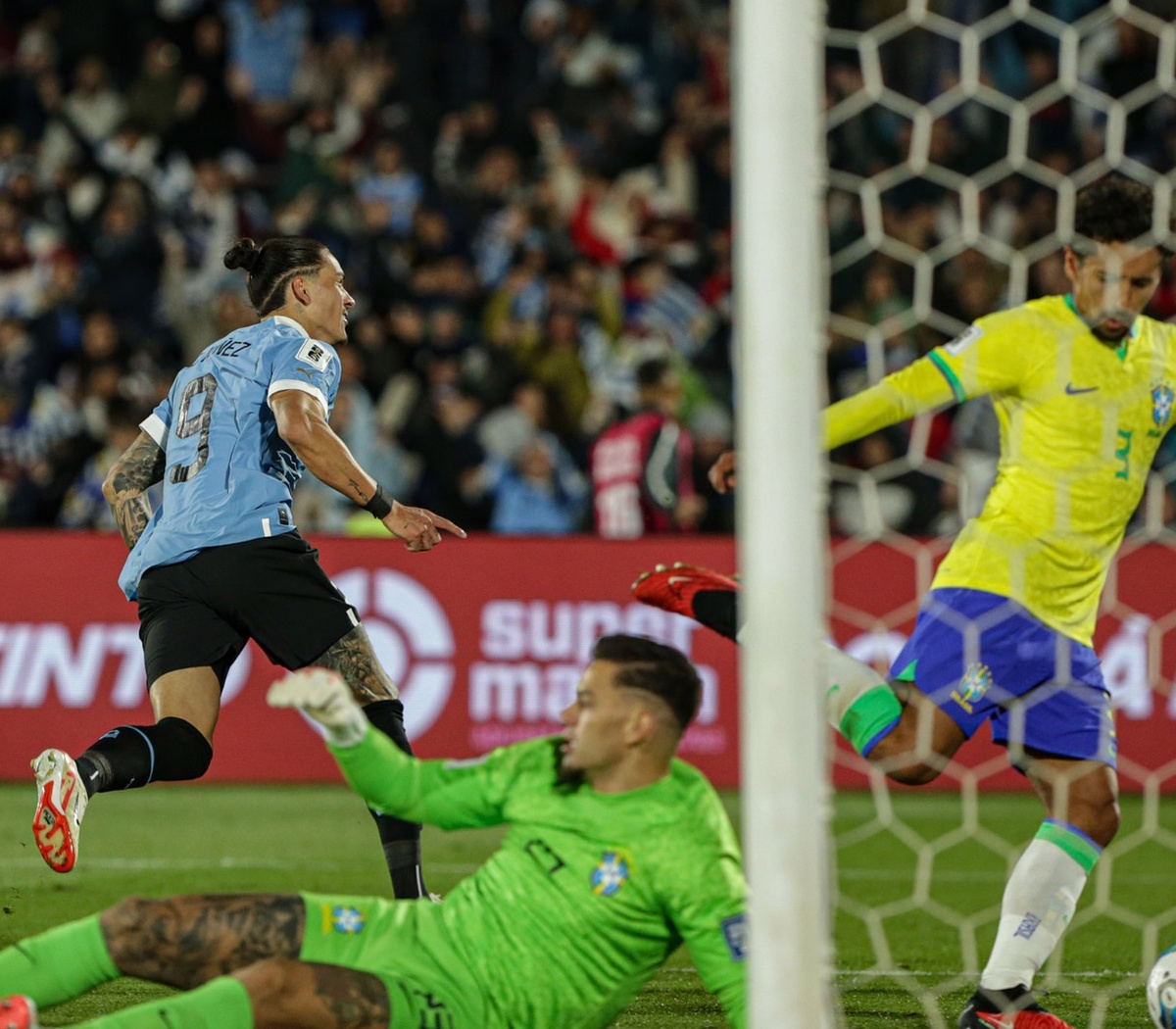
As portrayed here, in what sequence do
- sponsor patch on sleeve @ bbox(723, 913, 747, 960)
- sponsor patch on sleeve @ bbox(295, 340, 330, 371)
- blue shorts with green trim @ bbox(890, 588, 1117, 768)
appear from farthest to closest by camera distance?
1. sponsor patch on sleeve @ bbox(295, 340, 330, 371)
2. blue shorts with green trim @ bbox(890, 588, 1117, 768)
3. sponsor patch on sleeve @ bbox(723, 913, 747, 960)

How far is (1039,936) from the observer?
411cm

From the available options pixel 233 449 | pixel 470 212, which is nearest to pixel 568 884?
pixel 233 449

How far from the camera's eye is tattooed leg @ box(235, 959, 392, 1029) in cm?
302

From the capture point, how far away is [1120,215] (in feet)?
13.6

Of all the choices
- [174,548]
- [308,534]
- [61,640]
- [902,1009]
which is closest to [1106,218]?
[902,1009]

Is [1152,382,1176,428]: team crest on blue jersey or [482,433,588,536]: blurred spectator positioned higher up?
[482,433,588,536]: blurred spectator

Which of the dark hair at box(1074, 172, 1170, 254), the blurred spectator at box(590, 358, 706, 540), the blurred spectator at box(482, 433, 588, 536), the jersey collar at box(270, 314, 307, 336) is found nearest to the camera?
the dark hair at box(1074, 172, 1170, 254)

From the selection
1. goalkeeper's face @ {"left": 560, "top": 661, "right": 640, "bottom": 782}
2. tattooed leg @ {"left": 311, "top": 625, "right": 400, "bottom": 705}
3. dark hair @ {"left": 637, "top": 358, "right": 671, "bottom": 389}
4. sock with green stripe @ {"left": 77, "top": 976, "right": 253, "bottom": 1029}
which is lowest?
sock with green stripe @ {"left": 77, "top": 976, "right": 253, "bottom": 1029}

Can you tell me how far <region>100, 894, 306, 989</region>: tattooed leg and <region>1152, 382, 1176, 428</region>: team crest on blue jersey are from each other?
2340mm

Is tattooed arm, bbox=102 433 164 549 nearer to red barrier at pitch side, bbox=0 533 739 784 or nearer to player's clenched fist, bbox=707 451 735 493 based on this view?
player's clenched fist, bbox=707 451 735 493

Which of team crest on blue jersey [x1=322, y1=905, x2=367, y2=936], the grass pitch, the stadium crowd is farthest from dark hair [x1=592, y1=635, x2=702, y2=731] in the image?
the stadium crowd

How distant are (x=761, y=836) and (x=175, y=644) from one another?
7.38 ft

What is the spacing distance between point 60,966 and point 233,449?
182 cm

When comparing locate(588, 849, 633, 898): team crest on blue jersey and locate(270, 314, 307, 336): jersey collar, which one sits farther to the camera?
locate(270, 314, 307, 336): jersey collar
